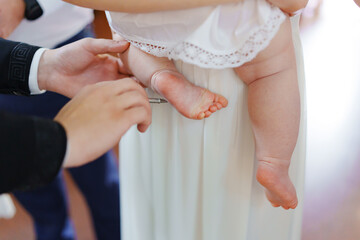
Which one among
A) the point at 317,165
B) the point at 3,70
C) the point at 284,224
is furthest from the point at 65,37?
the point at 317,165

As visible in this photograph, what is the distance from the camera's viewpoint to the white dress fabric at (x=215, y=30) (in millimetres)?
670

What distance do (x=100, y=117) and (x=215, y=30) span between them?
24 centimetres

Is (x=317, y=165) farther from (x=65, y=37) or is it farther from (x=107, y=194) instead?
(x=65, y=37)

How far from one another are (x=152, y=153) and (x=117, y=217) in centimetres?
57

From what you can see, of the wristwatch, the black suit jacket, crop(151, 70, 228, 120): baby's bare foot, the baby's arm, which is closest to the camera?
the black suit jacket

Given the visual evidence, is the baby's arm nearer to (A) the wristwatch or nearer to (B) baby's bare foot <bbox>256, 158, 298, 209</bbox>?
(B) baby's bare foot <bbox>256, 158, 298, 209</bbox>

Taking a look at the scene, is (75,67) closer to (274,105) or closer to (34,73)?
(34,73)

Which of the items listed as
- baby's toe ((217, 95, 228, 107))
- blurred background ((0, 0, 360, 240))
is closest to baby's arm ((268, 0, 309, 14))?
Answer: baby's toe ((217, 95, 228, 107))

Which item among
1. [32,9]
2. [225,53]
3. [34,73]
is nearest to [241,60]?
[225,53]

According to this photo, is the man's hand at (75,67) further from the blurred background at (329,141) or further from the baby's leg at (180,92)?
the blurred background at (329,141)

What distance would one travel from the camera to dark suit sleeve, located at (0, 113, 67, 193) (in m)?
0.55

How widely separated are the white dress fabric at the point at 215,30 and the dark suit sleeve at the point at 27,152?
0.26 metres

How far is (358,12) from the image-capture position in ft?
9.06

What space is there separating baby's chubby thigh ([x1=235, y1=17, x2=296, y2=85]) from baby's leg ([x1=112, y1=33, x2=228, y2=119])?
73 mm
